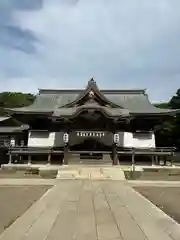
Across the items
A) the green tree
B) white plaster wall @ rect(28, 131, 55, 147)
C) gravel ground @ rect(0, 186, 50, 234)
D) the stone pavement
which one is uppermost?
the green tree

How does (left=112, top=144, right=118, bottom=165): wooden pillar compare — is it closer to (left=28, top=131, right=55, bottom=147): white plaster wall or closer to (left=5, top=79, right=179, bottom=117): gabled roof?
(left=5, top=79, right=179, bottom=117): gabled roof

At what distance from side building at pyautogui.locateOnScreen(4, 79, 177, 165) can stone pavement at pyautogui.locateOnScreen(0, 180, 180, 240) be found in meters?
21.7

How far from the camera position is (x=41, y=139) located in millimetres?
35812

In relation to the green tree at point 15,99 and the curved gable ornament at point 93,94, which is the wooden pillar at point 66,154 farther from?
the green tree at point 15,99

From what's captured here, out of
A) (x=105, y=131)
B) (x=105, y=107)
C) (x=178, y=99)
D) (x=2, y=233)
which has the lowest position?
(x=2, y=233)

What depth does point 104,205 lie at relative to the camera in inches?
425

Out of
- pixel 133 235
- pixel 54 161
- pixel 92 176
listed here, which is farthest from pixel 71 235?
pixel 54 161

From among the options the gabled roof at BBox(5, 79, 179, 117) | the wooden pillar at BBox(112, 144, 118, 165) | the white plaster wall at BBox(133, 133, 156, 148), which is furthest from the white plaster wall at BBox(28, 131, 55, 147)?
the white plaster wall at BBox(133, 133, 156, 148)

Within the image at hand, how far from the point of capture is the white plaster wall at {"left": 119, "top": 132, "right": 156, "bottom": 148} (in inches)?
1383

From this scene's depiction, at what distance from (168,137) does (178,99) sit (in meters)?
8.58

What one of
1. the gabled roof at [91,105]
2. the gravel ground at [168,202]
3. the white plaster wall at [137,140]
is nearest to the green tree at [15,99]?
the gabled roof at [91,105]

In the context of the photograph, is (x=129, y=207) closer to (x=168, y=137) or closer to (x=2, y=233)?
(x=2, y=233)

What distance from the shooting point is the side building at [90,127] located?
33.2m

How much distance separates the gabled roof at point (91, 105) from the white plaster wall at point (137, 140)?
2374mm
